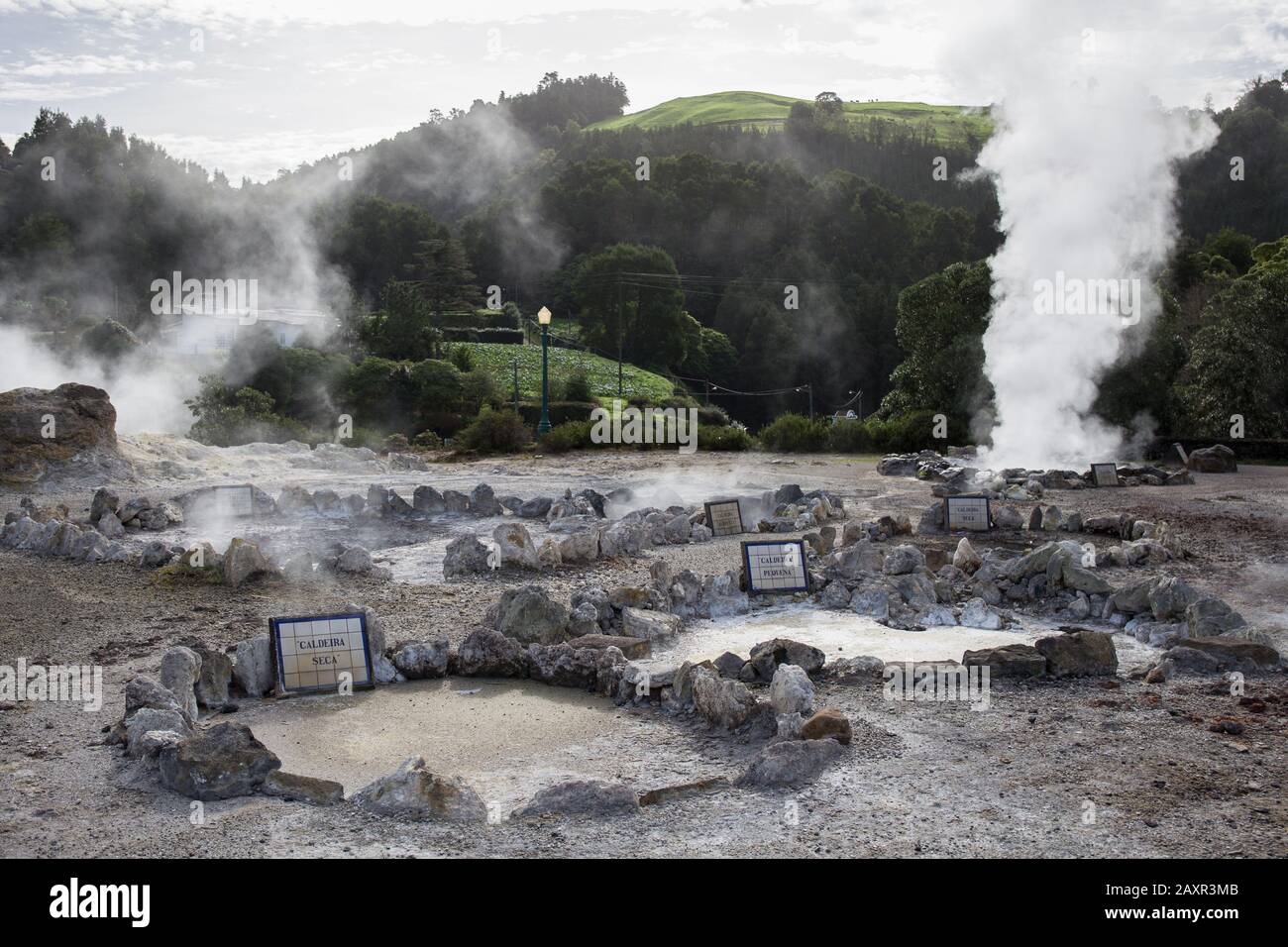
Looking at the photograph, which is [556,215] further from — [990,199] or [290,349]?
[290,349]

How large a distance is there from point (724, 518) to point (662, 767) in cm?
722

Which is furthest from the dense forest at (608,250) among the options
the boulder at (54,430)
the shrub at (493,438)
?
the boulder at (54,430)

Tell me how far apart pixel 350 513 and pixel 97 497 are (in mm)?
2726

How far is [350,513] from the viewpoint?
549 inches

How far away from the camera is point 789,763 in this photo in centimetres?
520

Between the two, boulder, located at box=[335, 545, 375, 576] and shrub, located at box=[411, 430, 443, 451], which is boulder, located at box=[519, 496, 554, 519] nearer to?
boulder, located at box=[335, 545, 375, 576]

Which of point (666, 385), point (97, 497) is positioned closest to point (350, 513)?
point (97, 497)

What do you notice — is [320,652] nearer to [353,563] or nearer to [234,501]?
[353,563]

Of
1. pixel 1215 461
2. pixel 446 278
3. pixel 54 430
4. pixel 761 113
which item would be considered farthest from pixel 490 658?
pixel 761 113
